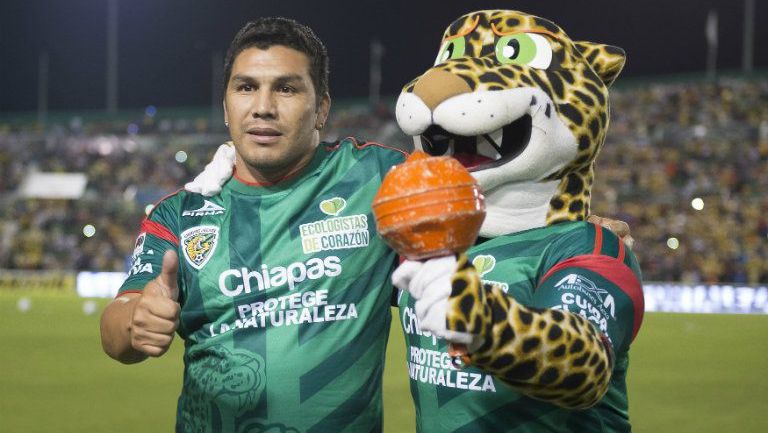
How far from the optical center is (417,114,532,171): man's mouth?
113 inches

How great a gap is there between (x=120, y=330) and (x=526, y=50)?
1513mm

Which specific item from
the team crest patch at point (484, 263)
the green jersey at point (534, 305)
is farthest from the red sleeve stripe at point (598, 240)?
the team crest patch at point (484, 263)

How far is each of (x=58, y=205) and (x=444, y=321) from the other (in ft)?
94.8

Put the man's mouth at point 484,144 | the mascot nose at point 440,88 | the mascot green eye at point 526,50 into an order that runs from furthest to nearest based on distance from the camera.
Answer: the mascot green eye at point 526,50, the man's mouth at point 484,144, the mascot nose at point 440,88

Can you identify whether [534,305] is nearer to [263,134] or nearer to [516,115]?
[516,115]

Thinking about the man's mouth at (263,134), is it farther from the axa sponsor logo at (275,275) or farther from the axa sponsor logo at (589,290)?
the axa sponsor logo at (589,290)

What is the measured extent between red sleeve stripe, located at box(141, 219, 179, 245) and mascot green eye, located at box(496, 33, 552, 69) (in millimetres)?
1268

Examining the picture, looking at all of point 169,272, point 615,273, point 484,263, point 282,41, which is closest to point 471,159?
point 484,263

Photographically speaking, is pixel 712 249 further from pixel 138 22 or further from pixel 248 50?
pixel 138 22

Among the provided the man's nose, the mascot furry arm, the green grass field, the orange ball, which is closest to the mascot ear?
the mascot furry arm

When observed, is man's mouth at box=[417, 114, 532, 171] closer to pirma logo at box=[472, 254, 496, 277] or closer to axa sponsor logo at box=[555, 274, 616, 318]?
pirma logo at box=[472, 254, 496, 277]

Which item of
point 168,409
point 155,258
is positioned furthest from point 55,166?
point 155,258

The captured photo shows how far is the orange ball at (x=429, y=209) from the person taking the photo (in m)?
1.96

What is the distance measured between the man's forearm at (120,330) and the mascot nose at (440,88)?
1049 mm
